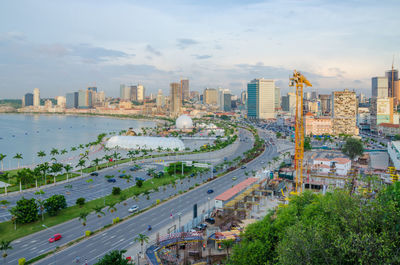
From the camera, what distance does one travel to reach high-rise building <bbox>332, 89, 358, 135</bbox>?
184 ft

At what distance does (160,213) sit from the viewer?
656 inches

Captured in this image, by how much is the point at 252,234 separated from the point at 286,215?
1.70 metres

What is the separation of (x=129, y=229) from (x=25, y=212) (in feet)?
17.5

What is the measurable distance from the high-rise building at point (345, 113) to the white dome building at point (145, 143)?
110 ft

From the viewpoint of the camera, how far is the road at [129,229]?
1200 centimetres

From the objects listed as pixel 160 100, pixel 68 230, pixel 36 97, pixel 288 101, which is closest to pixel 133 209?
pixel 68 230

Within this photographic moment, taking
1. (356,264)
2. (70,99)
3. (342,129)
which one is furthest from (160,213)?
(70,99)

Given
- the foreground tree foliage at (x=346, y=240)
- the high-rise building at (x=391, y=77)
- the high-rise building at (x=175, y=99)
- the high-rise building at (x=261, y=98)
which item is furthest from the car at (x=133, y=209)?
the high-rise building at (x=391, y=77)

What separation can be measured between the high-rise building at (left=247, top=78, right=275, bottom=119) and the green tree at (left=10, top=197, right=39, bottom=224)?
87298mm

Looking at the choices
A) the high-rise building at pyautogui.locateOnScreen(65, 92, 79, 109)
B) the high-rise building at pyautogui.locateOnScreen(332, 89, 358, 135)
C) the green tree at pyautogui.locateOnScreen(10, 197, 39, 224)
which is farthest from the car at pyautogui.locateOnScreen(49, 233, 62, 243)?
the high-rise building at pyautogui.locateOnScreen(65, 92, 79, 109)

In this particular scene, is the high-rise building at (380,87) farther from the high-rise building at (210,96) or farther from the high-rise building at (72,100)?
the high-rise building at (72,100)

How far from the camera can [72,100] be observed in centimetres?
19038

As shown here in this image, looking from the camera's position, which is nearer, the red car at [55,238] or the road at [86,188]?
the red car at [55,238]

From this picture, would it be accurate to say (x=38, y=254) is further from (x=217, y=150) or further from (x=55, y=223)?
(x=217, y=150)
